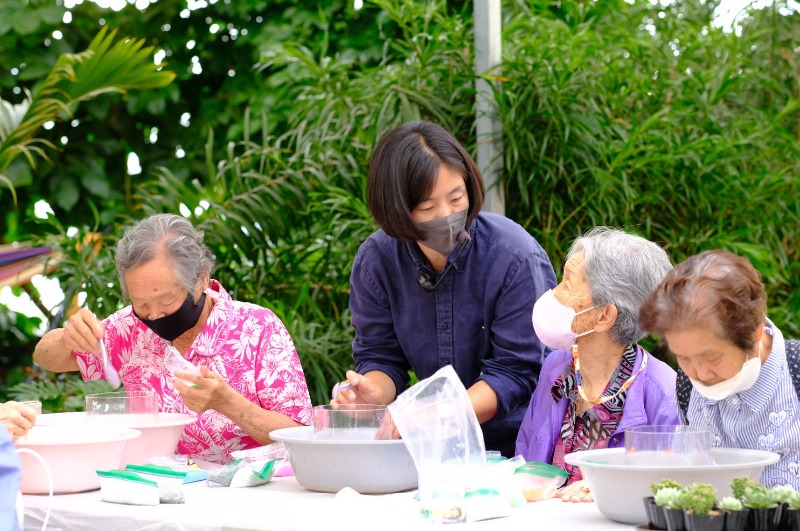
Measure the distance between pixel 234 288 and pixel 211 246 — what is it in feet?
0.68

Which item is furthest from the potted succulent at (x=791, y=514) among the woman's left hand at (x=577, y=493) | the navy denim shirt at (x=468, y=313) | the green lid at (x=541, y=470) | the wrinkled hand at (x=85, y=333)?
the wrinkled hand at (x=85, y=333)

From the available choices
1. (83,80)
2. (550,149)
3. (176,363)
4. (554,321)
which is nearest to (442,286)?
(554,321)

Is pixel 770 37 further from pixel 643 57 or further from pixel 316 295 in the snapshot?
pixel 316 295

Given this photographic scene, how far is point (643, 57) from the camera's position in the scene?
15.8ft

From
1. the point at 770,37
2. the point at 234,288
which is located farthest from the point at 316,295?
the point at 770,37

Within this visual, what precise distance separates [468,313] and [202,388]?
2.27ft

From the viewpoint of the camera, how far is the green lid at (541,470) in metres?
2.23

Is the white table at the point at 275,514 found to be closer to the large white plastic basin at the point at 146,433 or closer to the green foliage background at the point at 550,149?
the large white plastic basin at the point at 146,433

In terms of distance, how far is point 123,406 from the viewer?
8.60 ft

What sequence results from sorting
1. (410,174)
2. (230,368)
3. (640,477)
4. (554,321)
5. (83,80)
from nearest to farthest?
(640,477) → (554,321) → (410,174) → (230,368) → (83,80)

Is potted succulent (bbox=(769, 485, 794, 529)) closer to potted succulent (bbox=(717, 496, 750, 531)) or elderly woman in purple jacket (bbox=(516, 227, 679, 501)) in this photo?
potted succulent (bbox=(717, 496, 750, 531))

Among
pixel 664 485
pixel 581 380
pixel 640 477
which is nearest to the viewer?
pixel 664 485

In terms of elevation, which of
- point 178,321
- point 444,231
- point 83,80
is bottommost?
point 178,321

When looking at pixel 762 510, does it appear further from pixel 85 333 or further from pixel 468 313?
pixel 85 333
